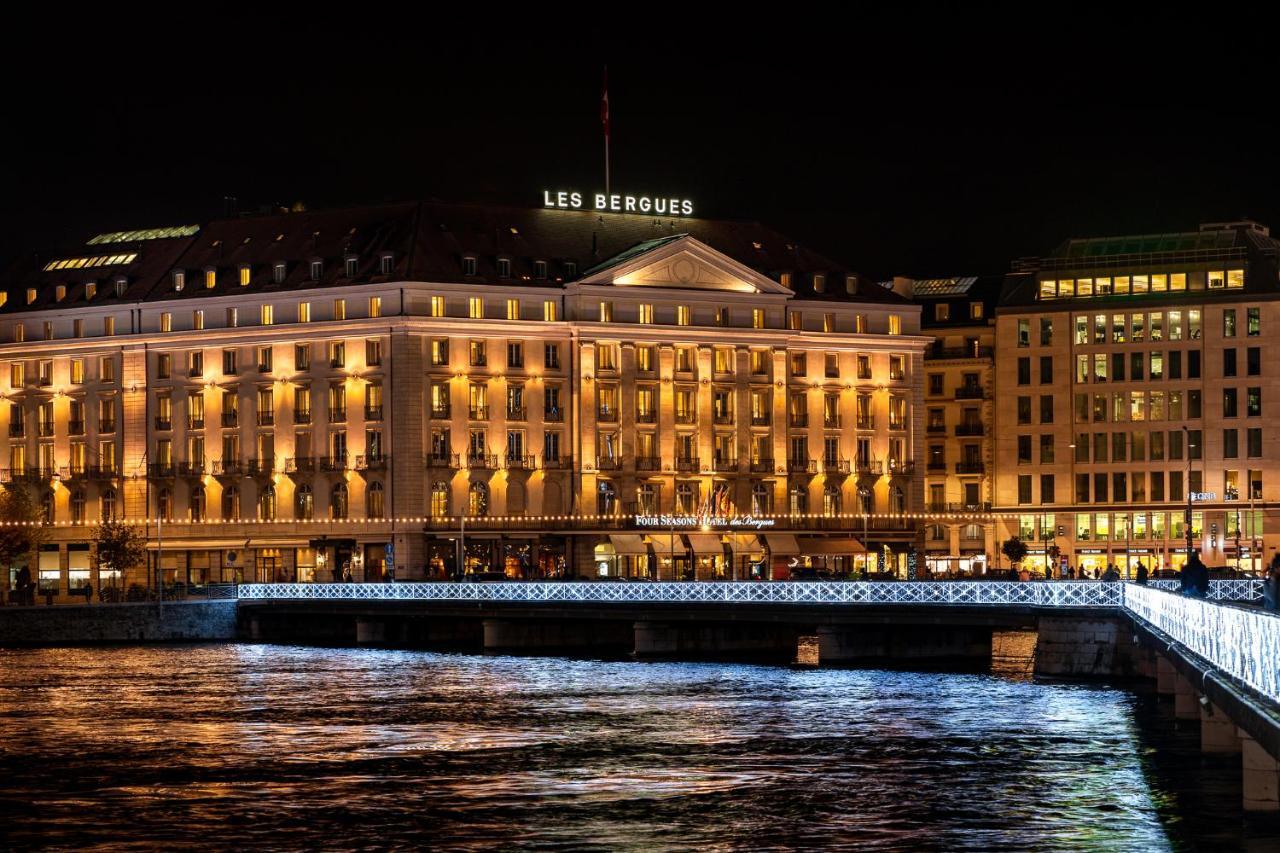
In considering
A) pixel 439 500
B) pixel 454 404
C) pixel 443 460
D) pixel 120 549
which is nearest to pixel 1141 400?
pixel 454 404

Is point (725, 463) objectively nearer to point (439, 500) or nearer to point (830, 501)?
point (830, 501)

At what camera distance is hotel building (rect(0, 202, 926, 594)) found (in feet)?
527

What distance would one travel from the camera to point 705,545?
16625 cm

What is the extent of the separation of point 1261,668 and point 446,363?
389 ft

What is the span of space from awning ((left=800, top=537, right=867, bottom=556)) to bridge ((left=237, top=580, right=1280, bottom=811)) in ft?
96.3

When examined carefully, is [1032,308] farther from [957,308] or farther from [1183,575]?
[1183,575]

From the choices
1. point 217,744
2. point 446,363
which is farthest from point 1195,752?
point 446,363

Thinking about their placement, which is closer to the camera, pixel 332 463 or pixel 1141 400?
pixel 332 463

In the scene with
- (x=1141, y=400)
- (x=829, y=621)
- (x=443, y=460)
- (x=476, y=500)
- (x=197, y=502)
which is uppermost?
(x=1141, y=400)

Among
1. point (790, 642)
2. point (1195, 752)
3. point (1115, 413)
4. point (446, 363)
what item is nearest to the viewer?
point (1195, 752)

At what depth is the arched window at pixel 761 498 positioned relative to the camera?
6713 inches

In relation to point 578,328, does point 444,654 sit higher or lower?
lower

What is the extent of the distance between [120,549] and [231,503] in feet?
28.4

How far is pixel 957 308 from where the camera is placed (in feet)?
621
